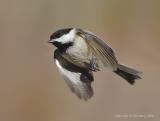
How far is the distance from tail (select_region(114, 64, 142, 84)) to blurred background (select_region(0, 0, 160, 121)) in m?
0.01

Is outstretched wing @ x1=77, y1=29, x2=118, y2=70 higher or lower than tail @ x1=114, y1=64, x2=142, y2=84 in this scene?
higher

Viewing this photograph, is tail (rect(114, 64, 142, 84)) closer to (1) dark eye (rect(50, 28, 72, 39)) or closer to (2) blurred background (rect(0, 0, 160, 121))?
(2) blurred background (rect(0, 0, 160, 121))

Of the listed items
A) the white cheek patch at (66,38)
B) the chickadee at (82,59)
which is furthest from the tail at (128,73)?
the white cheek patch at (66,38)

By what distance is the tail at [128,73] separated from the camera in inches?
55.6

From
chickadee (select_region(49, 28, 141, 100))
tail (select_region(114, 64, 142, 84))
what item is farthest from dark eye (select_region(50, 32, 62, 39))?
tail (select_region(114, 64, 142, 84))

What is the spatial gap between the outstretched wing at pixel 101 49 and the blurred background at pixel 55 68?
0.06ft

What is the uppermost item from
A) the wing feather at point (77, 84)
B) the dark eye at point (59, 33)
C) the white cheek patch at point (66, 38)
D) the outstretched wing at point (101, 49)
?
the dark eye at point (59, 33)

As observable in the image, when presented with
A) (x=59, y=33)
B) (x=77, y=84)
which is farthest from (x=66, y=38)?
(x=77, y=84)

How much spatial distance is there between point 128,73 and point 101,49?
0.10 m

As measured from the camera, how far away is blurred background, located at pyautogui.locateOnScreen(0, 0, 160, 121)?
1.42 m

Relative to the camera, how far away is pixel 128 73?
1413mm

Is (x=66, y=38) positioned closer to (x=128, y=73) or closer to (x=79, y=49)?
(x=79, y=49)

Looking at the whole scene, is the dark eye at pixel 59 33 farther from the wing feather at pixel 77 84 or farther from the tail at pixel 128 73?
the tail at pixel 128 73

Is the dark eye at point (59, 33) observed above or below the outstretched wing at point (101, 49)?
above
